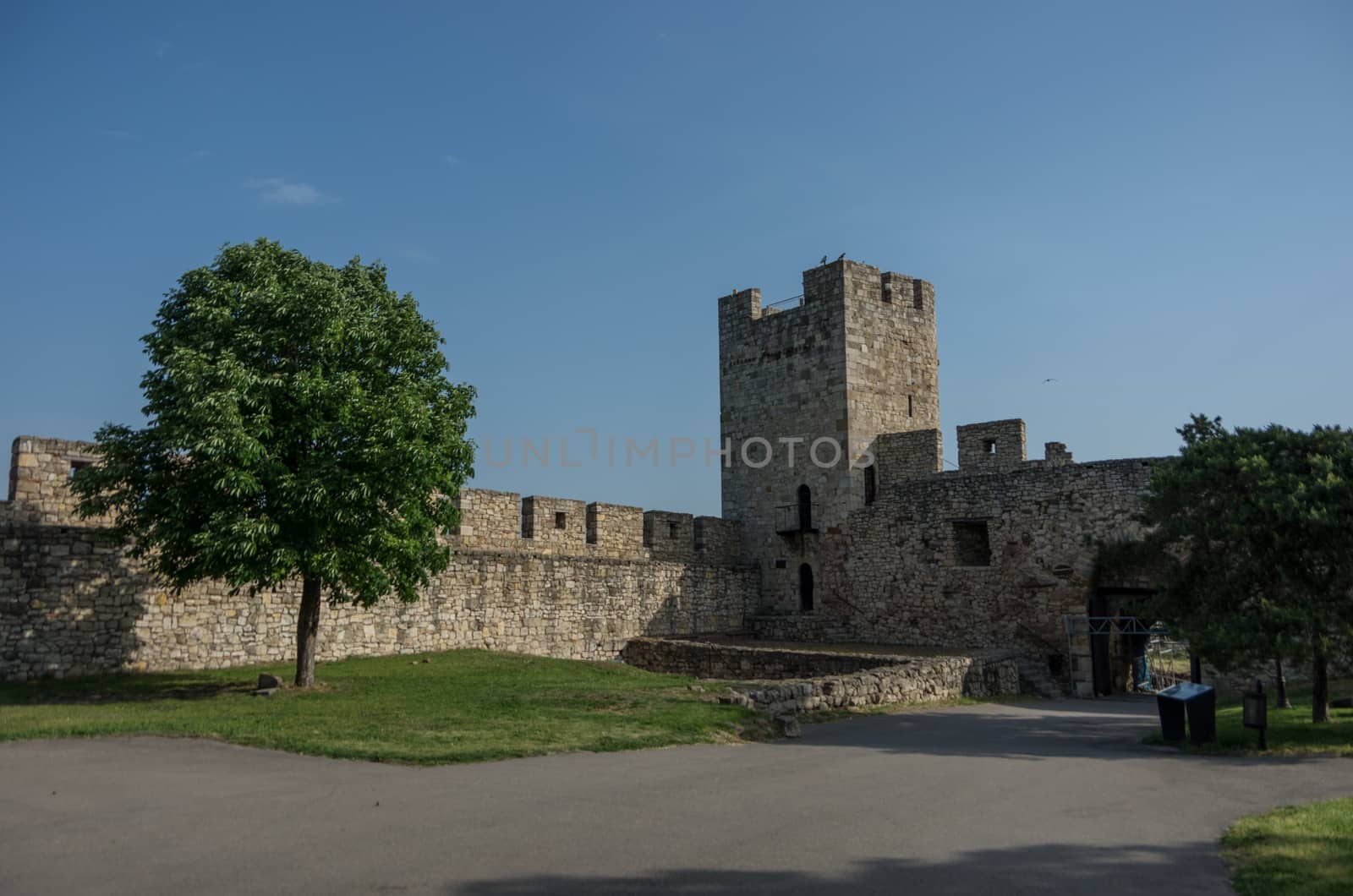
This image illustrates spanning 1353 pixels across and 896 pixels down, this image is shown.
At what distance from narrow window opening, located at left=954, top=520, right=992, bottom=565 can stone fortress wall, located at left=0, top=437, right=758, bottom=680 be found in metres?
6.34

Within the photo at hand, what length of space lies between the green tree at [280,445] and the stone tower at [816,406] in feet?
45.2

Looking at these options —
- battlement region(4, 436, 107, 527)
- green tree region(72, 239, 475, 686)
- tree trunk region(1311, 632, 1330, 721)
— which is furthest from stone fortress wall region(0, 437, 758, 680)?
tree trunk region(1311, 632, 1330, 721)

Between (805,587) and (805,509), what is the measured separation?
2.26 meters

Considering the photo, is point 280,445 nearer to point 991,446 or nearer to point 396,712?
point 396,712

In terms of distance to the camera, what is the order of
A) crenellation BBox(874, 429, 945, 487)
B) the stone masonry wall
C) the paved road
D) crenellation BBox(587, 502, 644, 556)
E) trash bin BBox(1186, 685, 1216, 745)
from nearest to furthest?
the paved road
trash bin BBox(1186, 685, 1216, 745)
the stone masonry wall
crenellation BBox(587, 502, 644, 556)
crenellation BBox(874, 429, 945, 487)

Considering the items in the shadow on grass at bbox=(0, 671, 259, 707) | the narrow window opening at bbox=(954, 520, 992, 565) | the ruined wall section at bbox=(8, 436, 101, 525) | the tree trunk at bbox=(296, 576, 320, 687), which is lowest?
the shadow on grass at bbox=(0, 671, 259, 707)

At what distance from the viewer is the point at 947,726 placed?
14.2 metres

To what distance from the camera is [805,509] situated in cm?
2812

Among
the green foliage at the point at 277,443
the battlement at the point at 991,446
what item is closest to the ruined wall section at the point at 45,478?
the green foliage at the point at 277,443

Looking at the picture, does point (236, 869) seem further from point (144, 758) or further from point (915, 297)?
point (915, 297)

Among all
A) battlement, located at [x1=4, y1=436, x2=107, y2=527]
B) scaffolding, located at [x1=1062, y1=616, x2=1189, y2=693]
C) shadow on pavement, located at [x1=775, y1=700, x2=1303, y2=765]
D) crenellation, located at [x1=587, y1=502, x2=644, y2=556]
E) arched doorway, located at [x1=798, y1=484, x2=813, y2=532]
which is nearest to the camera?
shadow on pavement, located at [x1=775, y1=700, x2=1303, y2=765]

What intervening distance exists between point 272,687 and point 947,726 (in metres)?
10.1

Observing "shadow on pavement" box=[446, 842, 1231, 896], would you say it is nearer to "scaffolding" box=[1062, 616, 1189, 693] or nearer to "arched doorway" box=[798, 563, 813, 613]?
"scaffolding" box=[1062, 616, 1189, 693]

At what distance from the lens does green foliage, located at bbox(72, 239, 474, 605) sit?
14.0 meters
